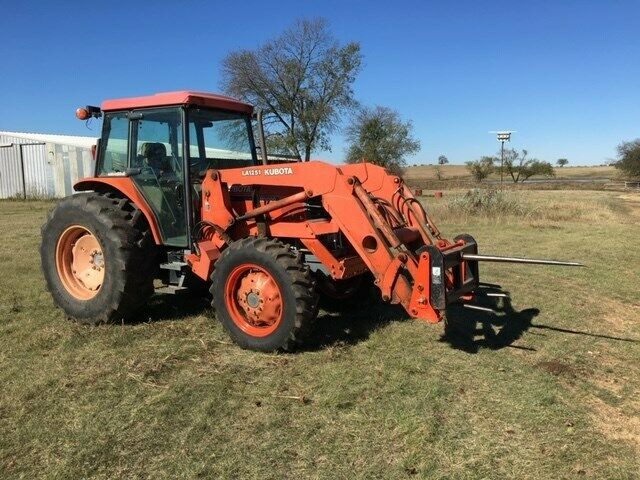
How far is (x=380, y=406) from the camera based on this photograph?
3.98m

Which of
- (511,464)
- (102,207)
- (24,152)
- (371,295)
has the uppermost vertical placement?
(24,152)

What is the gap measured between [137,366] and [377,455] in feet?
7.60

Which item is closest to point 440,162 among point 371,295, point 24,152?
point 24,152

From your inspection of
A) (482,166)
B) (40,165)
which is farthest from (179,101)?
(482,166)

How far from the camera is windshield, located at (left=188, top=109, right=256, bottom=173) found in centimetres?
596

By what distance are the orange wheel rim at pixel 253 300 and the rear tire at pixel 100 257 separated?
1.11m

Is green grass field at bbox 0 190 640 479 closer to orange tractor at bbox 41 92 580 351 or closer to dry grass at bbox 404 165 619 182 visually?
orange tractor at bbox 41 92 580 351

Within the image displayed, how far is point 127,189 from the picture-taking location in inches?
235

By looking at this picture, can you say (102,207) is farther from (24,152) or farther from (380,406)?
(24,152)

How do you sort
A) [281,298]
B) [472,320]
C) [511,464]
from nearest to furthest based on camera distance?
[511,464] < [281,298] < [472,320]

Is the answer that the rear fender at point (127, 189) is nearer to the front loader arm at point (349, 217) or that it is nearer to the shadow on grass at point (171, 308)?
the front loader arm at point (349, 217)

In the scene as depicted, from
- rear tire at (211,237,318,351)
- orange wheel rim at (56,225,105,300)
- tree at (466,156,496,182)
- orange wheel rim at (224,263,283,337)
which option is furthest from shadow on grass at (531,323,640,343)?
tree at (466,156,496,182)

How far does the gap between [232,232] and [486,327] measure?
288cm

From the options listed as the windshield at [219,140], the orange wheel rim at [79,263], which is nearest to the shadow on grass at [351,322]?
the windshield at [219,140]
